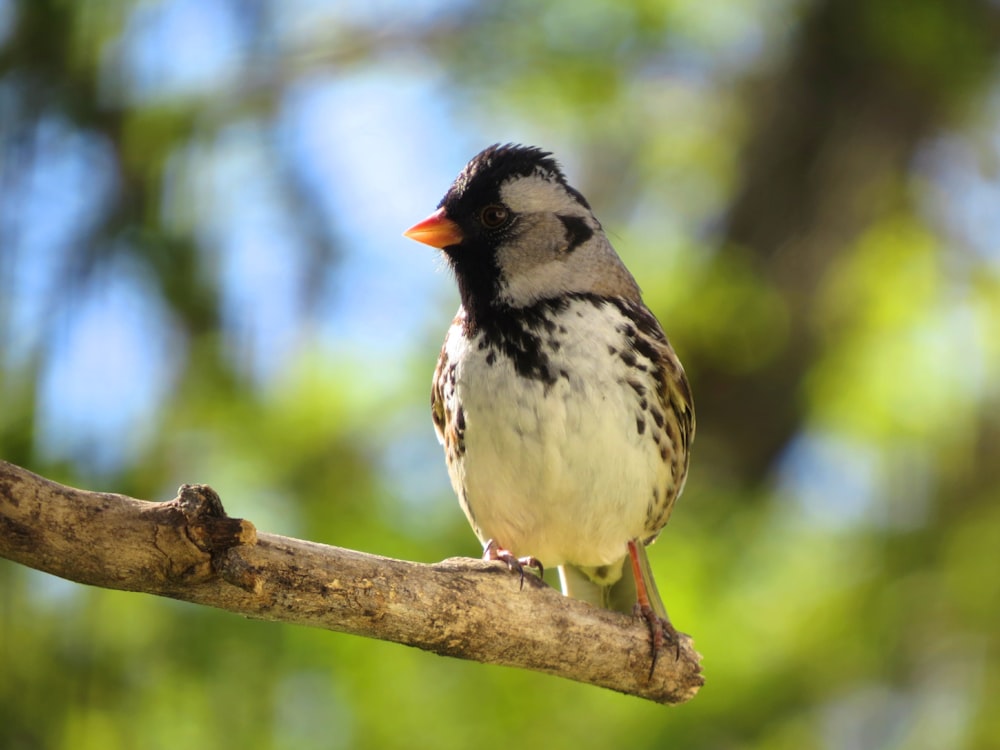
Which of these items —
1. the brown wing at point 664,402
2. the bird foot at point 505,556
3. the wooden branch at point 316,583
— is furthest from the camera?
the brown wing at point 664,402

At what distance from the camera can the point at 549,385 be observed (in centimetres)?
375

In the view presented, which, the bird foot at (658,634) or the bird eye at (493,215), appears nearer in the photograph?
the bird foot at (658,634)

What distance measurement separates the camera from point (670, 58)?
7754mm

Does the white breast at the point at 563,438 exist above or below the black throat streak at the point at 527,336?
below

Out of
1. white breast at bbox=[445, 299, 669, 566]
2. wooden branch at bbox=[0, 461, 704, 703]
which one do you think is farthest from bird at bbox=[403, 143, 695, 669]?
wooden branch at bbox=[0, 461, 704, 703]

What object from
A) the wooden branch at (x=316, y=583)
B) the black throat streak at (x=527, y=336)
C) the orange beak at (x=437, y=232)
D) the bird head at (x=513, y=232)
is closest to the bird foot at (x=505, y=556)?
the wooden branch at (x=316, y=583)

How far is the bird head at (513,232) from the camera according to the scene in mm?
4070

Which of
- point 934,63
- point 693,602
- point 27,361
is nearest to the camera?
point 27,361

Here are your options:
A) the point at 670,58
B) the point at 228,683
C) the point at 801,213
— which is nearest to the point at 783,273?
the point at 801,213

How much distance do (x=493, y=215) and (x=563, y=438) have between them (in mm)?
865

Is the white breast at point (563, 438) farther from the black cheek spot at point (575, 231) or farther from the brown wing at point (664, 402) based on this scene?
the black cheek spot at point (575, 231)

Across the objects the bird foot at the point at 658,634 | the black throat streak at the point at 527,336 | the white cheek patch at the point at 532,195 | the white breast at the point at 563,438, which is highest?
the white cheek patch at the point at 532,195

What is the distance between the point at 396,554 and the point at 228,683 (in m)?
0.93

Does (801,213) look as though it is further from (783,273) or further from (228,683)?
(228,683)
